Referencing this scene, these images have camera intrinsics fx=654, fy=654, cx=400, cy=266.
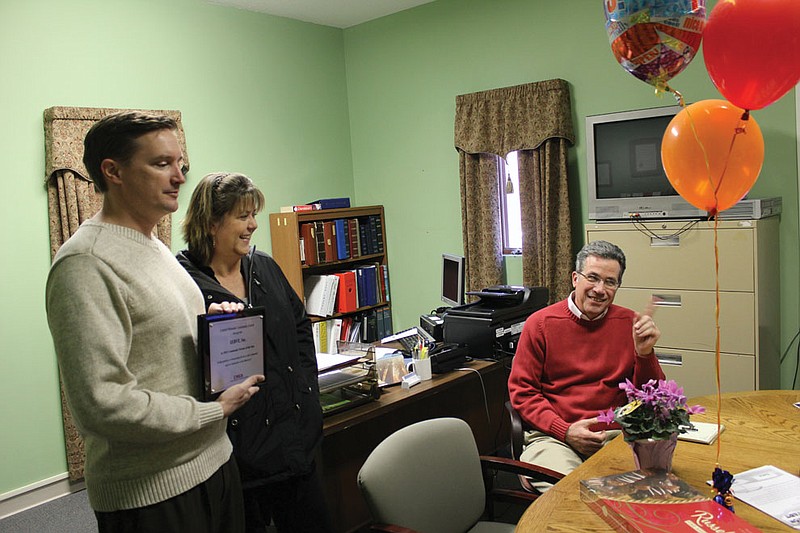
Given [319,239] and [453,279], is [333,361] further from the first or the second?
[319,239]

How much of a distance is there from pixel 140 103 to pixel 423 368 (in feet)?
8.56

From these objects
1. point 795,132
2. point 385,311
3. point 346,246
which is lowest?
point 385,311

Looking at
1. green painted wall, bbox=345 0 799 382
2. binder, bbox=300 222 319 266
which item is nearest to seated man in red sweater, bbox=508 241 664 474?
green painted wall, bbox=345 0 799 382

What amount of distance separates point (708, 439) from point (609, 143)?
7.54 feet

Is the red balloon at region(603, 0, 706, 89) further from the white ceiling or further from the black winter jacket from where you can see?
the white ceiling

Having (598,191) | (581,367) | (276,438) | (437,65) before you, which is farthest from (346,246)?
(276,438)

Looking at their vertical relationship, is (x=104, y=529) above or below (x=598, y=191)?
below

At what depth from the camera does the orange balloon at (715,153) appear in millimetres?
1991

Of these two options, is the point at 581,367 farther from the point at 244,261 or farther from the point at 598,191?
the point at 598,191

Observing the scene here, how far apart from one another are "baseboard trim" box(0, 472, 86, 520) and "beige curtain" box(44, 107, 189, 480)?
6cm

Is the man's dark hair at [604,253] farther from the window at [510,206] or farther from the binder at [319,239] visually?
the binder at [319,239]

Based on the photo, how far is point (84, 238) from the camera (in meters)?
1.38

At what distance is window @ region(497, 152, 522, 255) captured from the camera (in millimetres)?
4609

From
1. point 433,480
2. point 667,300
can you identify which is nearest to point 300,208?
point 667,300
